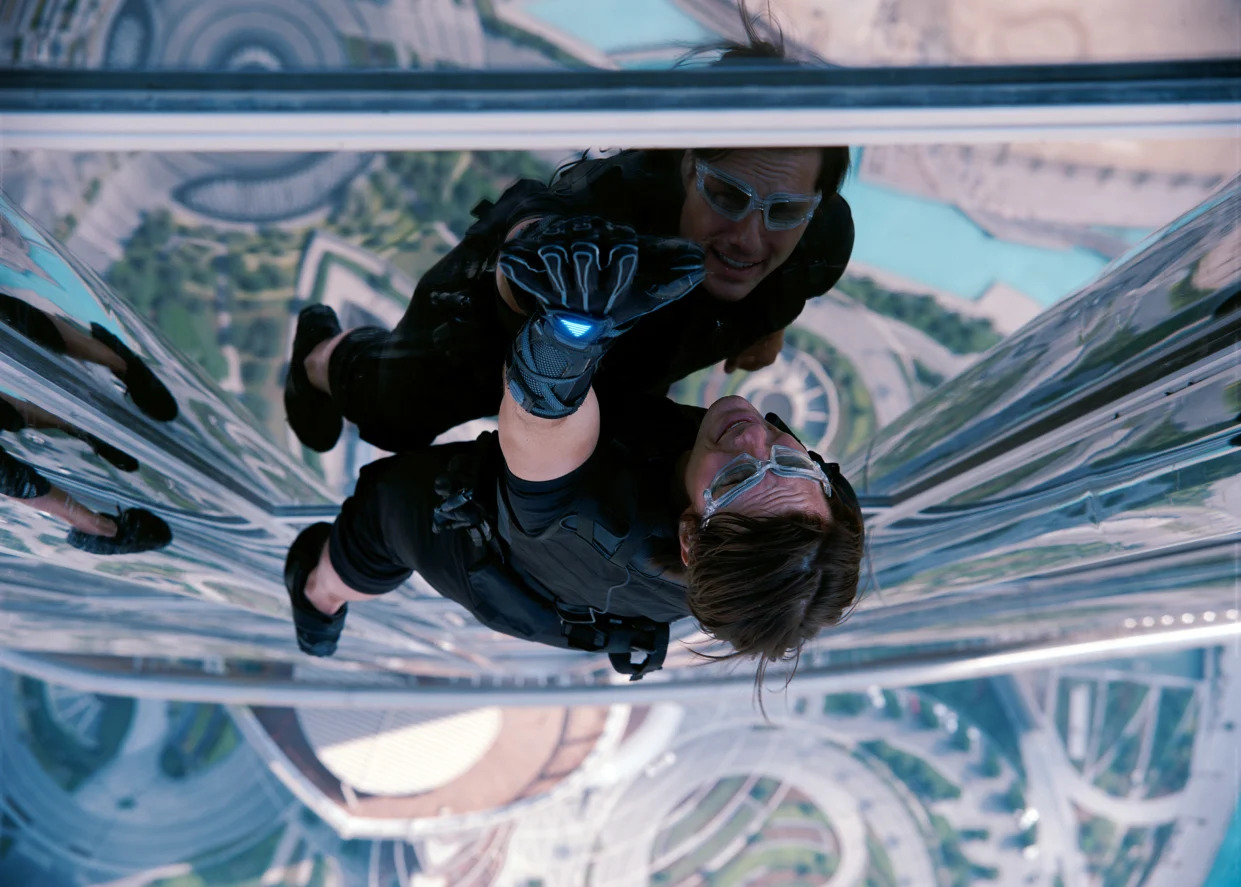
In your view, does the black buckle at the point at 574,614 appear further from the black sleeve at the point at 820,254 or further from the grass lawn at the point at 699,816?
the grass lawn at the point at 699,816

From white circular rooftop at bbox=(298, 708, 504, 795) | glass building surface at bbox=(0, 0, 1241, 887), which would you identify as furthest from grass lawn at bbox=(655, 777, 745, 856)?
white circular rooftop at bbox=(298, 708, 504, 795)

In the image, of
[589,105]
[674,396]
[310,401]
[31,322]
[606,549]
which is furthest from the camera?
[674,396]

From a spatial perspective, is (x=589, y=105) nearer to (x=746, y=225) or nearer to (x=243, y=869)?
(x=746, y=225)

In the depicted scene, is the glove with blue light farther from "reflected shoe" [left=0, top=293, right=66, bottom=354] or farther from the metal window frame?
"reflected shoe" [left=0, top=293, right=66, bottom=354]

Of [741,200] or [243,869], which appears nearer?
[741,200]

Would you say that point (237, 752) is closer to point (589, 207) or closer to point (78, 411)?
point (78, 411)

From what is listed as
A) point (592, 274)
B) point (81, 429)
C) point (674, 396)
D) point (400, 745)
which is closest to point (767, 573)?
point (592, 274)
